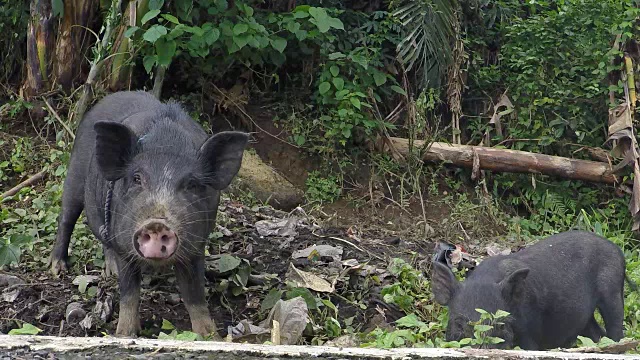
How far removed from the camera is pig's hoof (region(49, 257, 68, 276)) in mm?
6358

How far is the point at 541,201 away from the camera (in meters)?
9.48

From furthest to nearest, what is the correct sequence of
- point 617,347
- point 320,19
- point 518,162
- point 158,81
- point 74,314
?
point 518,162 < point 158,81 < point 320,19 < point 74,314 < point 617,347

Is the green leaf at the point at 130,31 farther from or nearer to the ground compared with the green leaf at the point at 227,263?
farther from the ground

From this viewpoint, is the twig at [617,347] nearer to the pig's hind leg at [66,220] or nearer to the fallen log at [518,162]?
the pig's hind leg at [66,220]

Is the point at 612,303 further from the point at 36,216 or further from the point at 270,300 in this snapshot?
the point at 36,216

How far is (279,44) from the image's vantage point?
28.4 ft

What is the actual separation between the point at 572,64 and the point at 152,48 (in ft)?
14.0

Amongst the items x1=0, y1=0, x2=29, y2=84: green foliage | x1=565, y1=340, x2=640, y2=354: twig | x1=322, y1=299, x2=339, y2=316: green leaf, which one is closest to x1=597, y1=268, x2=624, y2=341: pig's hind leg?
x1=322, y1=299, x2=339, y2=316: green leaf

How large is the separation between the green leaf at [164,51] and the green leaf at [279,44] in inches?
37.4

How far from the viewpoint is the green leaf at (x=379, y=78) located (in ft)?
30.6

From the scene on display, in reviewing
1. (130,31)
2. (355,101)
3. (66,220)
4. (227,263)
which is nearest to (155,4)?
(130,31)

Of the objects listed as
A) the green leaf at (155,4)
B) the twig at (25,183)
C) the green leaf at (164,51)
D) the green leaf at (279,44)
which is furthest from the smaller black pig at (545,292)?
the twig at (25,183)

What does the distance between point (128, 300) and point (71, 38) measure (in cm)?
440

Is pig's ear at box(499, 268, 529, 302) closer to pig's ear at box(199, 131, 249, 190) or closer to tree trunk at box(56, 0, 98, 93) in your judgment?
pig's ear at box(199, 131, 249, 190)
